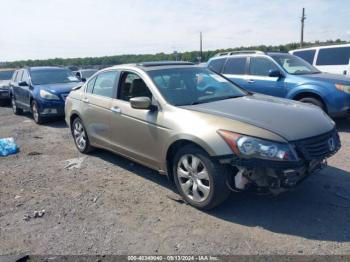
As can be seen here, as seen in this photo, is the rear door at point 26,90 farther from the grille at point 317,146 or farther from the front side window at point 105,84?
the grille at point 317,146

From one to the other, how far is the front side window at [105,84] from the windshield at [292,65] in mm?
4603

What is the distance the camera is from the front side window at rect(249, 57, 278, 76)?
336 inches

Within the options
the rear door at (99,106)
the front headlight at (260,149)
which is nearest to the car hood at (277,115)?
the front headlight at (260,149)

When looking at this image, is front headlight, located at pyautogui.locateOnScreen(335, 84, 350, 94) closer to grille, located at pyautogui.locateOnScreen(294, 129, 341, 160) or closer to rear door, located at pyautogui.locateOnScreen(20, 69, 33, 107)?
grille, located at pyautogui.locateOnScreen(294, 129, 341, 160)

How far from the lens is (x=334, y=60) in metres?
10.9

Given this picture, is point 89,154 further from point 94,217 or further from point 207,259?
point 207,259

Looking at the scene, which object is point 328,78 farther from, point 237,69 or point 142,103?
point 142,103

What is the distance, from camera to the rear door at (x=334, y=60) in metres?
10.6

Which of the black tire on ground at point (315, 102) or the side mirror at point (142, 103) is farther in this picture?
the black tire on ground at point (315, 102)

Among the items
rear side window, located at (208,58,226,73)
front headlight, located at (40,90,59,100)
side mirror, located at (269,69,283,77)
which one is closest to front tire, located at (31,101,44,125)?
front headlight, located at (40,90,59,100)

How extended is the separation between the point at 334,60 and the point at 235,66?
3.70 meters

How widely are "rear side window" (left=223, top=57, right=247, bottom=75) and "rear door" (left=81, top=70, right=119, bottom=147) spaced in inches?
174

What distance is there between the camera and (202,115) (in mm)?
3982

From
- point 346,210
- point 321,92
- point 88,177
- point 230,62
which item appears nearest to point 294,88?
point 321,92
